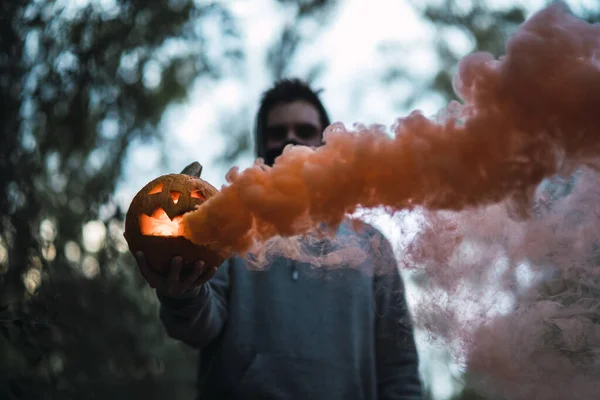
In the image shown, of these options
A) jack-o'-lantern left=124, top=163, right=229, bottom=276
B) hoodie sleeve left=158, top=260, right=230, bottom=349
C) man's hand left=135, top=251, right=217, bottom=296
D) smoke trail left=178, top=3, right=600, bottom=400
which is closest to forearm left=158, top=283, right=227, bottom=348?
hoodie sleeve left=158, top=260, right=230, bottom=349

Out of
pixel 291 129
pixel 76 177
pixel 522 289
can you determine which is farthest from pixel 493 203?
pixel 76 177

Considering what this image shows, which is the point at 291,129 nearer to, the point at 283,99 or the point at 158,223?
the point at 283,99

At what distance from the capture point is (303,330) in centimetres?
285

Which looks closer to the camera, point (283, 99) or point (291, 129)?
point (291, 129)

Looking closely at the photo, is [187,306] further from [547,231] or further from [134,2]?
[134,2]

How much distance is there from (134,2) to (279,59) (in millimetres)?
6373

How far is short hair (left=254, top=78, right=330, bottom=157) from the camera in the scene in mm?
3592

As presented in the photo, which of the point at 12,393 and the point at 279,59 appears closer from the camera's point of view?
the point at 12,393

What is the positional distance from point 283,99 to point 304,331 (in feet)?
5.09

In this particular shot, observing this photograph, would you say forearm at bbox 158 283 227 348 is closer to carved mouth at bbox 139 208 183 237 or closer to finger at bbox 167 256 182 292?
finger at bbox 167 256 182 292

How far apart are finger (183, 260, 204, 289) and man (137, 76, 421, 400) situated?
240 millimetres

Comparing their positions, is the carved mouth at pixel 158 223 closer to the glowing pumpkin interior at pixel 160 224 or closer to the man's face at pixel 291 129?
the glowing pumpkin interior at pixel 160 224

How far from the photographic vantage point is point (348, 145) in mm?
1934

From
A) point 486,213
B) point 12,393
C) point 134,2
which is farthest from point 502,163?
point 134,2
